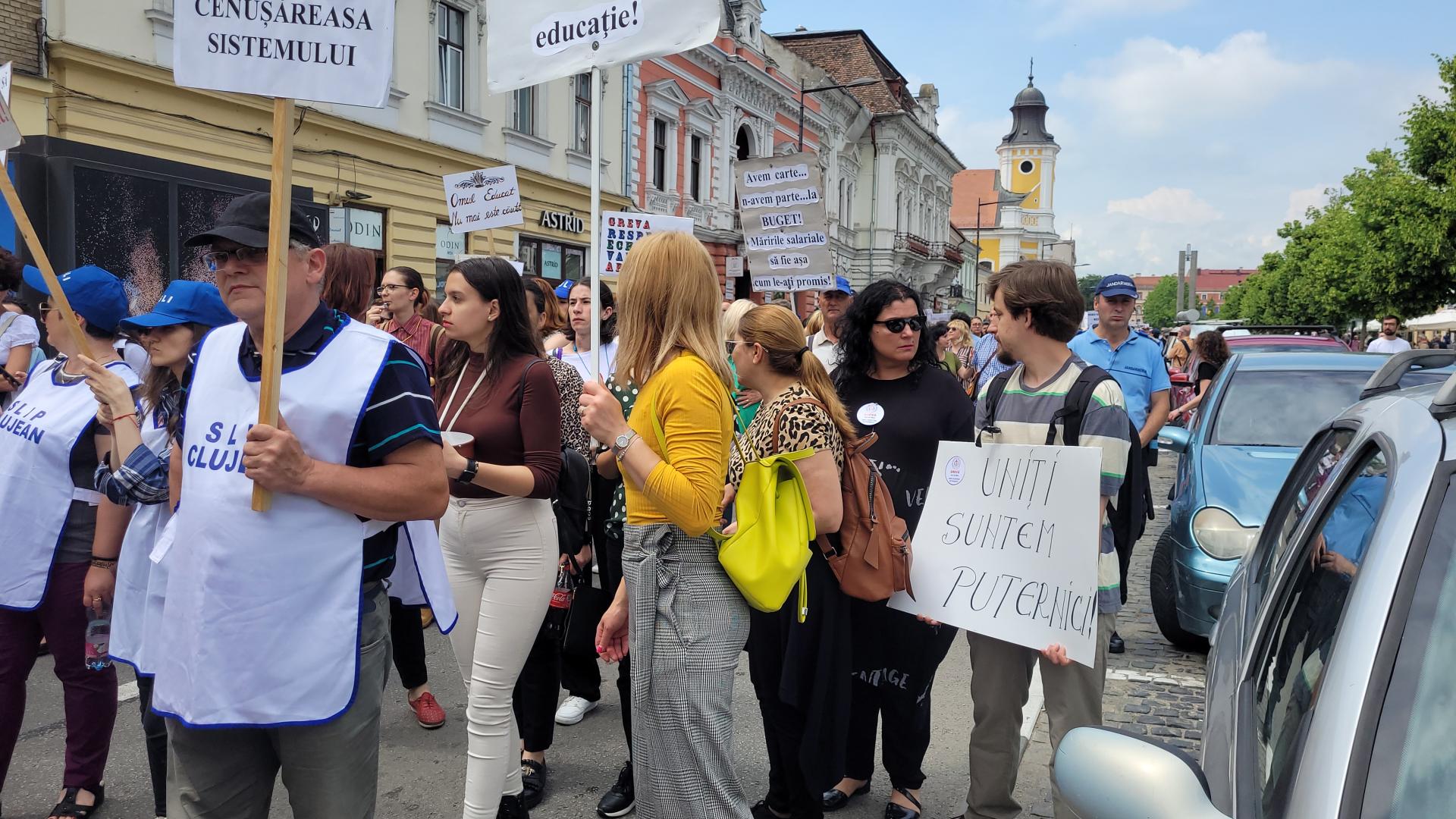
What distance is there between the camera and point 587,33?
3.56 metres

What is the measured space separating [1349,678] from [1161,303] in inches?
6546

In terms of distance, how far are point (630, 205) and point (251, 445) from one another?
21.2 m

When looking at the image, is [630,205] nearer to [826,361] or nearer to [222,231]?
[826,361]

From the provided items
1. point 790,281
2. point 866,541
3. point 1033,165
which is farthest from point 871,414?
point 1033,165

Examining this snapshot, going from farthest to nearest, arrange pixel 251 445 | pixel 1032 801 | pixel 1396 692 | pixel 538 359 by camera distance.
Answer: pixel 1032 801 < pixel 538 359 < pixel 251 445 < pixel 1396 692

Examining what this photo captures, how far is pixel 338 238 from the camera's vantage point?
14.8 meters

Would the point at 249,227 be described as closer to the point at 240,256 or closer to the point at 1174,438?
the point at 240,256

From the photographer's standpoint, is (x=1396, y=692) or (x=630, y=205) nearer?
(x=1396, y=692)

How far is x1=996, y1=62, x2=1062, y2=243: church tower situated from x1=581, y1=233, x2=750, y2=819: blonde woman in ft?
339

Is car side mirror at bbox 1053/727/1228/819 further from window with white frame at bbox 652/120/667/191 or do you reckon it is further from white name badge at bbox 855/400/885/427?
window with white frame at bbox 652/120/667/191

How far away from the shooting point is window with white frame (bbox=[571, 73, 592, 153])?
20.6m

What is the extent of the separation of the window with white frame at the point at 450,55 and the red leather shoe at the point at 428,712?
13777 mm

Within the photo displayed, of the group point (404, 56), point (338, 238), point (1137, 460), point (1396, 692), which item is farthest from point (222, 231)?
point (404, 56)

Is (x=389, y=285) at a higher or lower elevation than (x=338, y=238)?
lower
